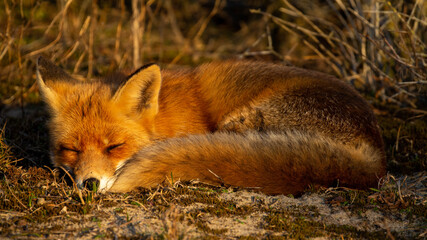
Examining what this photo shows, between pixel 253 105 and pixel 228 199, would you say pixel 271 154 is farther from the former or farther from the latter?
pixel 253 105

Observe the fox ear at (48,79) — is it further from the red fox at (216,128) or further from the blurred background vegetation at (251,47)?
the blurred background vegetation at (251,47)

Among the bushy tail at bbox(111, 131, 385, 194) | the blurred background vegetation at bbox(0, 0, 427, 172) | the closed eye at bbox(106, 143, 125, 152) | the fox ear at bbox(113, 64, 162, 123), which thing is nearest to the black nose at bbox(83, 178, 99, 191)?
the bushy tail at bbox(111, 131, 385, 194)

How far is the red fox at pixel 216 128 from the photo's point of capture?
241cm

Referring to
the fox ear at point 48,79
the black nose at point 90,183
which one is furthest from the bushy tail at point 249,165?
the fox ear at point 48,79

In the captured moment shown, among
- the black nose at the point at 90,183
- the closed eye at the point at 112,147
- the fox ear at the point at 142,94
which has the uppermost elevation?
the fox ear at the point at 142,94

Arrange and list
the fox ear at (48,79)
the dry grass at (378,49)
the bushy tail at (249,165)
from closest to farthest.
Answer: the bushy tail at (249,165) → the fox ear at (48,79) → the dry grass at (378,49)

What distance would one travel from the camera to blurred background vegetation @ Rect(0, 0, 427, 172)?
12.2 ft

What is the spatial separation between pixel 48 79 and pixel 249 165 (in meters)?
1.71

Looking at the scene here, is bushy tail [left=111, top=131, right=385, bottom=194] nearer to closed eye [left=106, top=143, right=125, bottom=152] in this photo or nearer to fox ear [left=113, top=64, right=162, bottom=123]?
closed eye [left=106, top=143, right=125, bottom=152]

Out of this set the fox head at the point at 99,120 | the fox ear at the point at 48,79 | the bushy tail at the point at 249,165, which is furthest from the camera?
the fox ear at the point at 48,79

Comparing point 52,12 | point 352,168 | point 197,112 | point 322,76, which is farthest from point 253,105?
point 52,12

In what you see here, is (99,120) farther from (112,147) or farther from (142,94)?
(142,94)

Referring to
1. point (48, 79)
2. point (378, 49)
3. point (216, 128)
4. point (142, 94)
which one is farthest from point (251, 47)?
point (48, 79)

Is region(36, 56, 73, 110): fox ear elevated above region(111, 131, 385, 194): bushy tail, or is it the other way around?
region(36, 56, 73, 110): fox ear
